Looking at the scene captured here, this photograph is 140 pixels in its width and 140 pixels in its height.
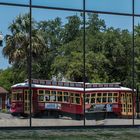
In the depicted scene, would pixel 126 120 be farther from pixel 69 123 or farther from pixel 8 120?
pixel 8 120

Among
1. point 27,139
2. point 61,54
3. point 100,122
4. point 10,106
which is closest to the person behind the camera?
point 27,139

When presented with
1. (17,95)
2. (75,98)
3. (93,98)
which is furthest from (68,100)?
(17,95)

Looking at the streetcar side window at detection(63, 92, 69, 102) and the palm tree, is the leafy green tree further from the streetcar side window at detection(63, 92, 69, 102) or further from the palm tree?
the streetcar side window at detection(63, 92, 69, 102)

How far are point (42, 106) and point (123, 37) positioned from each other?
687 inches

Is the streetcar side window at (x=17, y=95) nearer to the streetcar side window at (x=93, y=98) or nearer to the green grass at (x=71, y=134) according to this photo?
the green grass at (x=71, y=134)

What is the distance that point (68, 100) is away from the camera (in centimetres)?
2586

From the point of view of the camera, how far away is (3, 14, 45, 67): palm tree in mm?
23875

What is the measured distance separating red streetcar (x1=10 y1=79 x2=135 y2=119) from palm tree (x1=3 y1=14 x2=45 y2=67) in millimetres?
1236

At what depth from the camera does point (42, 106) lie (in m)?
24.4

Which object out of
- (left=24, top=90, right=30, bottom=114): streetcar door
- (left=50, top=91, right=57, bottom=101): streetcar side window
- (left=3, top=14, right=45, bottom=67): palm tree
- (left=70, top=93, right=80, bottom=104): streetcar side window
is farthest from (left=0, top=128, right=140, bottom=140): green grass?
(left=3, top=14, right=45, bottom=67): palm tree

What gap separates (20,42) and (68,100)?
3.80 meters

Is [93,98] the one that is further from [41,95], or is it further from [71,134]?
[71,134]

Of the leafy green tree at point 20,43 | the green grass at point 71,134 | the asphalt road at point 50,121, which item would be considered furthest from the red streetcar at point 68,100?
the green grass at point 71,134

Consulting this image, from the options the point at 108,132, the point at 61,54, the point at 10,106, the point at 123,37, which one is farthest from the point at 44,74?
the point at 123,37
